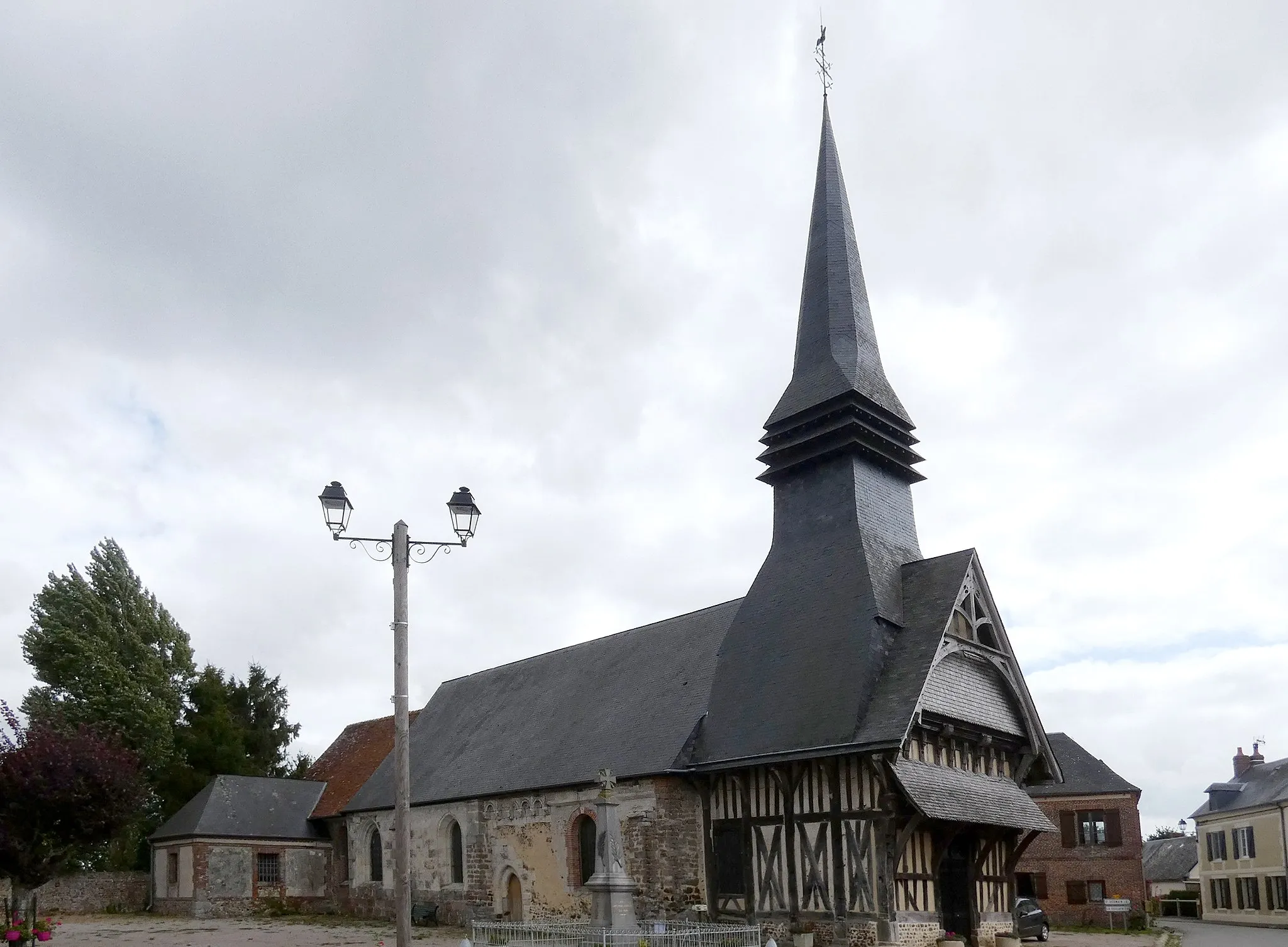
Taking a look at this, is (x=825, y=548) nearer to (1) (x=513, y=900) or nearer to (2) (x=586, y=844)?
(2) (x=586, y=844)

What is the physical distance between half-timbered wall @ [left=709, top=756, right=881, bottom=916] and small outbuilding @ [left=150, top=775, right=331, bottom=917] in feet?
48.1

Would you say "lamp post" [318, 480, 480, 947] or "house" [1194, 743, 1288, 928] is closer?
"lamp post" [318, 480, 480, 947]

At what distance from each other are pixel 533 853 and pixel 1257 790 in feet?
84.4

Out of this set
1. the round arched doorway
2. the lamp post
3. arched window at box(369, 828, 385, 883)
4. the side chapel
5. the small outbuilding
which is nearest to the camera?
the lamp post

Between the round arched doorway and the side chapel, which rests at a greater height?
the side chapel

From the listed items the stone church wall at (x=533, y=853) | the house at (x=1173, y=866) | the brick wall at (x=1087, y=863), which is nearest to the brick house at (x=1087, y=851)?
the brick wall at (x=1087, y=863)

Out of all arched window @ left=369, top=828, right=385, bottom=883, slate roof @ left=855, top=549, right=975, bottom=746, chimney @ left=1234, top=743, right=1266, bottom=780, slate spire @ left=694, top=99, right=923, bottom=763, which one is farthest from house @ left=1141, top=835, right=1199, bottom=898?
slate roof @ left=855, top=549, right=975, bottom=746

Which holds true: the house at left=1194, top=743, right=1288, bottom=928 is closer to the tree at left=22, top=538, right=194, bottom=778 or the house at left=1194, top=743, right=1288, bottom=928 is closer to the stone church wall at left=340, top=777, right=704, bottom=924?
the stone church wall at left=340, top=777, right=704, bottom=924

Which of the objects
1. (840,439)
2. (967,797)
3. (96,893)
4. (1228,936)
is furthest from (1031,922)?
(96,893)

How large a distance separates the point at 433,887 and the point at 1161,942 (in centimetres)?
1402

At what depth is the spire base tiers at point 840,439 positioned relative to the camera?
A: 1777 cm

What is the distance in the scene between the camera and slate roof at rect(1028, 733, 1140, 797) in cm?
2770

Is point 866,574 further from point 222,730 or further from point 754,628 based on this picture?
point 222,730

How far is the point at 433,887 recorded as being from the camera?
22.2m
